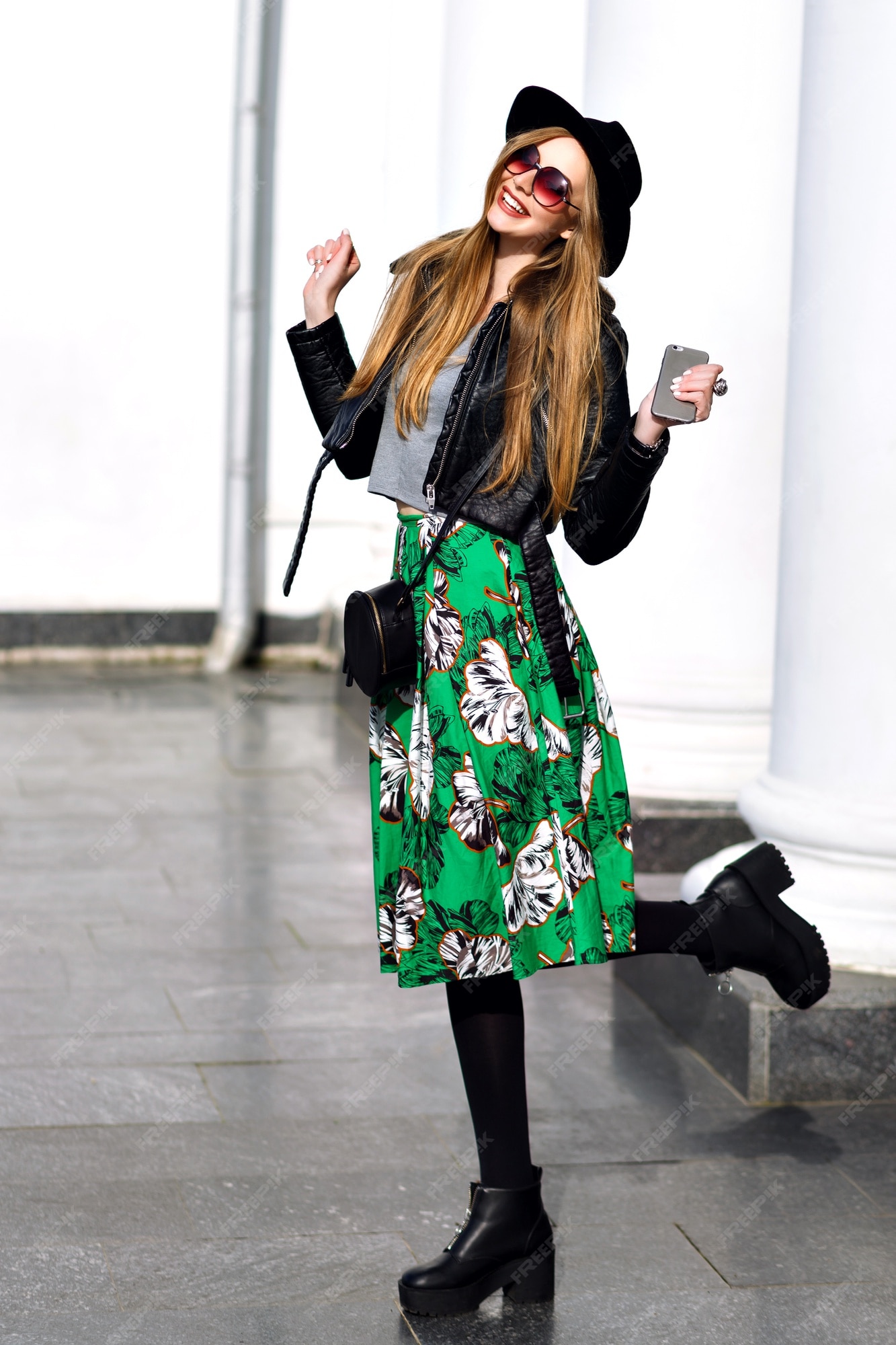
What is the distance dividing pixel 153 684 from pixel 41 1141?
18.3 feet

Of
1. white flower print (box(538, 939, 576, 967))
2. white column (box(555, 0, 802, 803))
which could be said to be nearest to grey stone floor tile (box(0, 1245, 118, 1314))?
white flower print (box(538, 939, 576, 967))

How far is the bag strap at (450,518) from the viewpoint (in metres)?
2.45

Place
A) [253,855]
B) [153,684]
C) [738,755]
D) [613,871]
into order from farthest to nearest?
[153,684] < [253,855] < [738,755] < [613,871]

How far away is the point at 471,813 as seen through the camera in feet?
8.03

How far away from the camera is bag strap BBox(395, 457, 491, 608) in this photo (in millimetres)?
2453

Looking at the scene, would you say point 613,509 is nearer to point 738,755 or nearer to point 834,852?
point 834,852

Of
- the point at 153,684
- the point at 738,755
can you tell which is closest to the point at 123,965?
the point at 738,755

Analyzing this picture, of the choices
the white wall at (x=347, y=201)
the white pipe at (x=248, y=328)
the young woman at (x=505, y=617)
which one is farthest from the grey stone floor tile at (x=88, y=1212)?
the white pipe at (x=248, y=328)

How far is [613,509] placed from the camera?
8.00 feet

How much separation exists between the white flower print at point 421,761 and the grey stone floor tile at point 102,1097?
1173 millimetres

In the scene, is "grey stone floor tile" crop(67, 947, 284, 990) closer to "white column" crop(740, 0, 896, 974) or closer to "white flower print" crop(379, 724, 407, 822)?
"white column" crop(740, 0, 896, 974)

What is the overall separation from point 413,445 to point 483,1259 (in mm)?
1233

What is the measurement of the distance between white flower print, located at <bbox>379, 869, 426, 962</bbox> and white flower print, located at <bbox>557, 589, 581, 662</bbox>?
413mm

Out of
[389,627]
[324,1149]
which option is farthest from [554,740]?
[324,1149]
